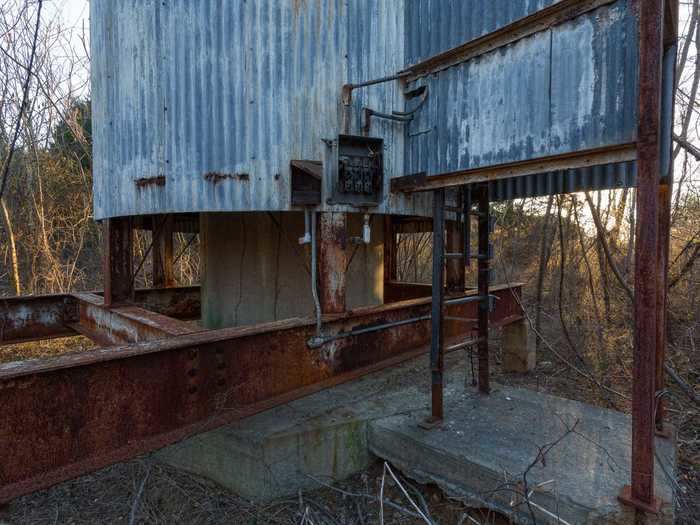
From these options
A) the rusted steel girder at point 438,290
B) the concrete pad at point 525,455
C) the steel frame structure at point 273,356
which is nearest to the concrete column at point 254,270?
the steel frame structure at point 273,356

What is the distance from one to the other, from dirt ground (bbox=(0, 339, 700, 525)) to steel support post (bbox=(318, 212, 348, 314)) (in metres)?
1.72

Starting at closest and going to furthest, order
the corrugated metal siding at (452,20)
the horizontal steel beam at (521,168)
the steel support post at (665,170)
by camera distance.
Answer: the horizontal steel beam at (521,168) < the steel support post at (665,170) < the corrugated metal siding at (452,20)

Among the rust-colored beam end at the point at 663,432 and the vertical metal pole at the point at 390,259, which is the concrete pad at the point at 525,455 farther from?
the vertical metal pole at the point at 390,259

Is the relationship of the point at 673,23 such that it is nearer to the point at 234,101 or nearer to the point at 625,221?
the point at 234,101

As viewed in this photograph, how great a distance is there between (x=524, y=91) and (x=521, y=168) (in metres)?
0.67

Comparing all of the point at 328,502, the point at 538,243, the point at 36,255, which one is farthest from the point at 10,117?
the point at 538,243

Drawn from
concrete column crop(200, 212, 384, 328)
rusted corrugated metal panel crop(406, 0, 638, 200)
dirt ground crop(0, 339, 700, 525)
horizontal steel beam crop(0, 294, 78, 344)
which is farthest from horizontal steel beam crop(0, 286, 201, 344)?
rusted corrugated metal panel crop(406, 0, 638, 200)

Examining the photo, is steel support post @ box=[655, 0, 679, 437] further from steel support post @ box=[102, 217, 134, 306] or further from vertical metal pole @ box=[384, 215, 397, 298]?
vertical metal pole @ box=[384, 215, 397, 298]

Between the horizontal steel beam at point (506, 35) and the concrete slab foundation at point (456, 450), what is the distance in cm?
363

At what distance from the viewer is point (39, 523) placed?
4.16 m

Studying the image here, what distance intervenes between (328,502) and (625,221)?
37.5 ft

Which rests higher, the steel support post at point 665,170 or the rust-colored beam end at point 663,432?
the steel support post at point 665,170

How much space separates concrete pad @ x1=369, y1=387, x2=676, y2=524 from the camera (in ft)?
10.4

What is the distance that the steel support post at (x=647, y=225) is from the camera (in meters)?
2.61
